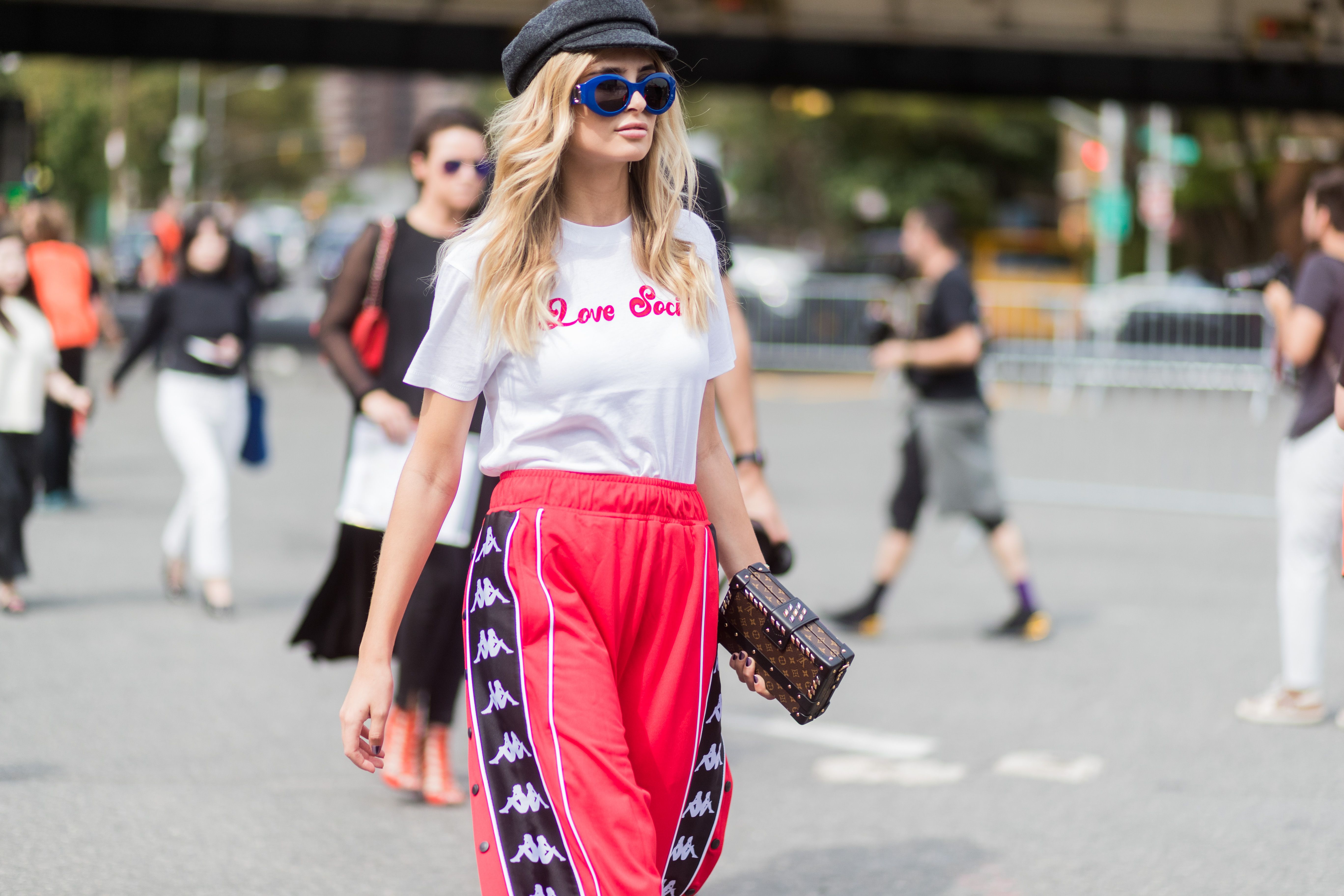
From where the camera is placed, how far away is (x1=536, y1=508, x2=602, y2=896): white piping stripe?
8.34 feet

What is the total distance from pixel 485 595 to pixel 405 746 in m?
2.43

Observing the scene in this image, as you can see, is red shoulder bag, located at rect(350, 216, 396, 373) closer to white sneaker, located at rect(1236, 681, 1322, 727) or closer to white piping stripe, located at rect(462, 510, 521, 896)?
white piping stripe, located at rect(462, 510, 521, 896)

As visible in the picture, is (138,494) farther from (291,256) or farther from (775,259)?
(291,256)

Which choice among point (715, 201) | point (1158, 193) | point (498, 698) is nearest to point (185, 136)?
point (1158, 193)

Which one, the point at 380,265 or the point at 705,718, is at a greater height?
the point at 380,265

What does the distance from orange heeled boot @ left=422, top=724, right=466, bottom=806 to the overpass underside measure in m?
15.7

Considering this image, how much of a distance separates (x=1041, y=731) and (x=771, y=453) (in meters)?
9.13

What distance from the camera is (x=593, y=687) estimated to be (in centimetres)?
262

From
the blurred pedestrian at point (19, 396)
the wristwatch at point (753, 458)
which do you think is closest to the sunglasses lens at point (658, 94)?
the wristwatch at point (753, 458)

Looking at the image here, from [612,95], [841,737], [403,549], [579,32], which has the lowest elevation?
[841,737]

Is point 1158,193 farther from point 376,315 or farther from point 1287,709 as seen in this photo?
point 376,315

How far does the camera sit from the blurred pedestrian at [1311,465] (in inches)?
229

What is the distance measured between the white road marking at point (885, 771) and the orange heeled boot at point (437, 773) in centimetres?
119

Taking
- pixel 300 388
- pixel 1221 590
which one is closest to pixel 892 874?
pixel 1221 590
